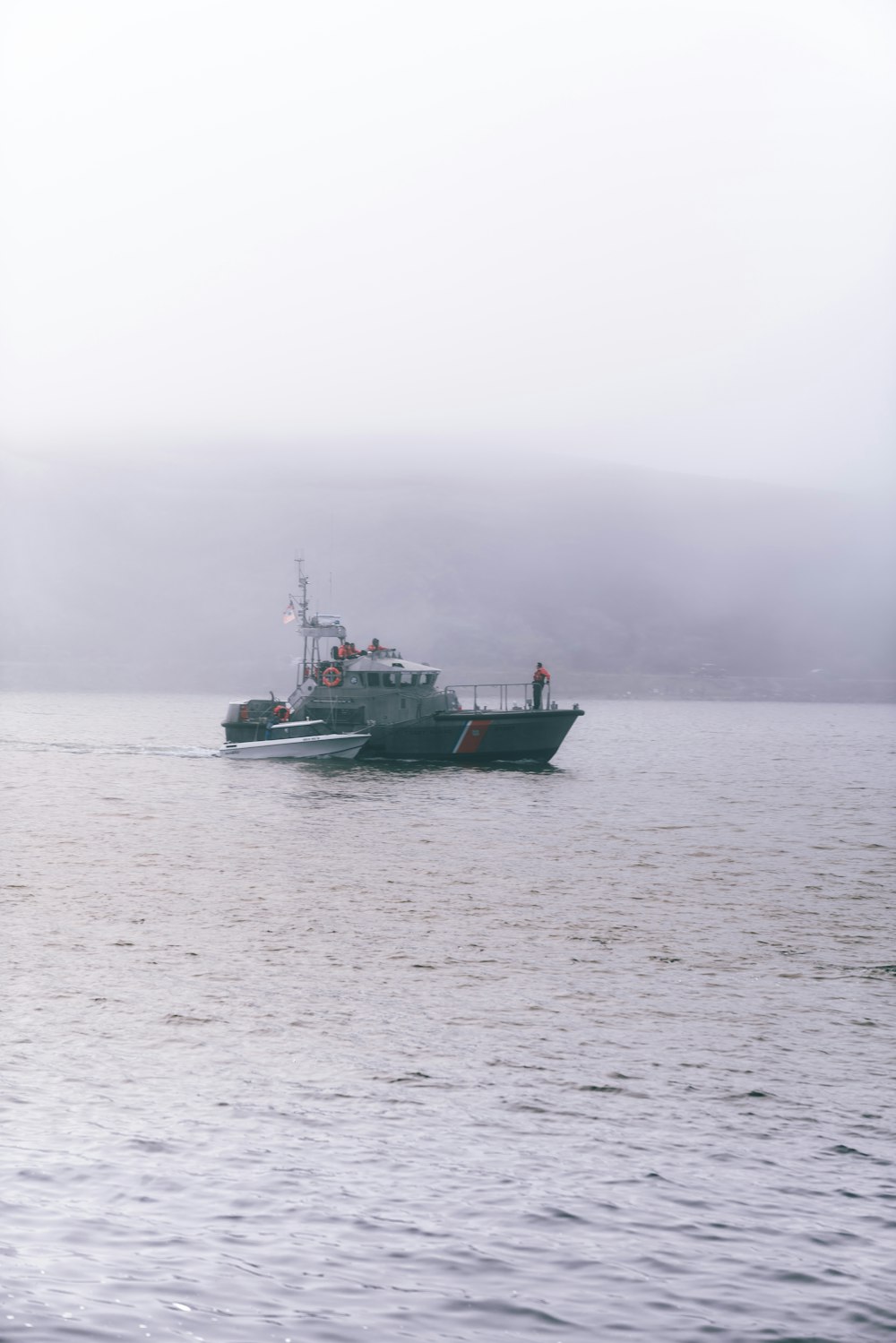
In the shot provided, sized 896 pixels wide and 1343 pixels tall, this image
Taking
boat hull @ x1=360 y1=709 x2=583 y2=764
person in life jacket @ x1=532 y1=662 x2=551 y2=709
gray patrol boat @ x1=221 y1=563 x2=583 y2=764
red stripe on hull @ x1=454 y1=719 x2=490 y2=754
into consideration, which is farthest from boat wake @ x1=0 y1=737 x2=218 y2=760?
person in life jacket @ x1=532 y1=662 x2=551 y2=709

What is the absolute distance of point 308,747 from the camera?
61594 millimetres

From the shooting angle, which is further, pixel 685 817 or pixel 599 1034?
pixel 685 817

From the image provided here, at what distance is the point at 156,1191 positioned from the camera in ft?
34.7

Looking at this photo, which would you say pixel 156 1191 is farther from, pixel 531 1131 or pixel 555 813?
pixel 555 813

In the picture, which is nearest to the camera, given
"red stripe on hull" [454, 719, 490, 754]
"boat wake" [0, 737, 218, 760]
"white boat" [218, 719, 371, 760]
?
"red stripe on hull" [454, 719, 490, 754]

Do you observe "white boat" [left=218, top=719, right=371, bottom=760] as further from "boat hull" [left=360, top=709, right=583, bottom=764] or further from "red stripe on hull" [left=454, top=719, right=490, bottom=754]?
"red stripe on hull" [left=454, top=719, right=490, bottom=754]

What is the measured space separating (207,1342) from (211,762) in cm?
7223

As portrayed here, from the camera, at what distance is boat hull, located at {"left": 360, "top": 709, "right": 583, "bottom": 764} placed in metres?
59.5

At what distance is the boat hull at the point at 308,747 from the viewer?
60.2 m

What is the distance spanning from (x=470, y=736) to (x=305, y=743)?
8679 mm

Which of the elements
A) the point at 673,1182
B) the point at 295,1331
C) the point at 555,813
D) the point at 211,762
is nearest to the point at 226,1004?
the point at 673,1182

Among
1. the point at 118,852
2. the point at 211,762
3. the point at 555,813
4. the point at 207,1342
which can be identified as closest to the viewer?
the point at 207,1342

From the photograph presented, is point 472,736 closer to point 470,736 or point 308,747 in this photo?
point 470,736

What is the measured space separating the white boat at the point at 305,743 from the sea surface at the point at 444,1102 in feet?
86.8
